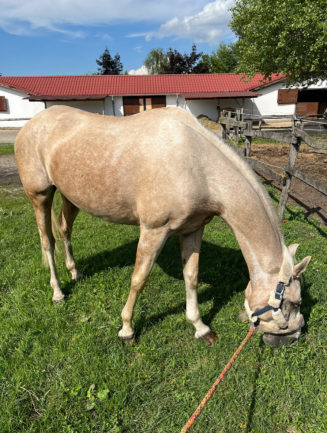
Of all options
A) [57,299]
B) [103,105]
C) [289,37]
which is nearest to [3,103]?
[103,105]

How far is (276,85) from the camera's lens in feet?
88.3

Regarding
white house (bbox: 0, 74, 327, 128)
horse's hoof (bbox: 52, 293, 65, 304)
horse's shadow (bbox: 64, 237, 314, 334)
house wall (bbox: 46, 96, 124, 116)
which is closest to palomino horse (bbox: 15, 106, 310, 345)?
horse's shadow (bbox: 64, 237, 314, 334)

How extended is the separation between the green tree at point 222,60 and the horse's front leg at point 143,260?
46.5 m

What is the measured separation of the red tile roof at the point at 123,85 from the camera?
25.9 metres

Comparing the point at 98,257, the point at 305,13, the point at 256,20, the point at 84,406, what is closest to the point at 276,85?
the point at 256,20

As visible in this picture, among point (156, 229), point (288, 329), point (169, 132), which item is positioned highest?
point (169, 132)

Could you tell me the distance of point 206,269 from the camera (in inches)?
170

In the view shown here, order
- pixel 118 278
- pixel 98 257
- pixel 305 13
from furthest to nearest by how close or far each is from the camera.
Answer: pixel 305 13 → pixel 98 257 → pixel 118 278

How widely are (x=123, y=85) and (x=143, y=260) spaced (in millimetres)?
27849

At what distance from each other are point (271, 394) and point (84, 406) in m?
1.56

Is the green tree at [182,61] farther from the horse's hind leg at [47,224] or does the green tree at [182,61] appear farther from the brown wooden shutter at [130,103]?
the horse's hind leg at [47,224]

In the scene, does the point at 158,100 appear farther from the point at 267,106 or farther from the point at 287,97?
the point at 287,97

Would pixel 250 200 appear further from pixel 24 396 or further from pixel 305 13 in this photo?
pixel 305 13

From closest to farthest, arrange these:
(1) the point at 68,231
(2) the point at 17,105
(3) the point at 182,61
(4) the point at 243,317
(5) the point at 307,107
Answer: (4) the point at 243,317
(1) the point at 68,231
(2) the point at 17,105
(5) the point at 307,107
(3) the point at 182,61
